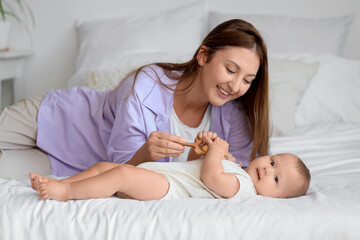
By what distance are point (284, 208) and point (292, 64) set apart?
1.27 m

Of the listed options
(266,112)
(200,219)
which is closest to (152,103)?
(266,112)

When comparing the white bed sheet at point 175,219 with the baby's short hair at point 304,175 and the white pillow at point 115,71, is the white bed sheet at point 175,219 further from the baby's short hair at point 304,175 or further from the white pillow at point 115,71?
the white pillow at point 115,71

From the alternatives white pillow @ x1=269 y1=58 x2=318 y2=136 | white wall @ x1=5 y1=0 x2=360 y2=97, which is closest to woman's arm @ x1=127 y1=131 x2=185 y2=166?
white pillow @ x1=269 y1=58 x2=318 y2=136

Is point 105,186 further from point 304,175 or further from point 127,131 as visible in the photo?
point 304,175

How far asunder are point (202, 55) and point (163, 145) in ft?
1.33

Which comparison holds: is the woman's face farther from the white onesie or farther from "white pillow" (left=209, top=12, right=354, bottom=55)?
"white pillow" (left=209, top=12, right=354, bottom=55)

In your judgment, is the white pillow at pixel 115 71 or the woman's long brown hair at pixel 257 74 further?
the white pillow at pixel 115 71

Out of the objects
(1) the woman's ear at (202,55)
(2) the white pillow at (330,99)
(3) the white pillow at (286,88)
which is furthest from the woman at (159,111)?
(2) the white pillow at (330,99)

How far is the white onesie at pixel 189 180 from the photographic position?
53.3 inches

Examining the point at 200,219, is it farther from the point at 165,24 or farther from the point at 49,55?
the point at 49,55

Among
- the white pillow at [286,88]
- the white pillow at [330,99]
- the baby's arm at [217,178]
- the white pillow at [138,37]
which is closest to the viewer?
the baby's arm at [217,178]

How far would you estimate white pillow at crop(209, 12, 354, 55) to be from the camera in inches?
105

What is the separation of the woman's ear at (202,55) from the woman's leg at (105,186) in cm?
54

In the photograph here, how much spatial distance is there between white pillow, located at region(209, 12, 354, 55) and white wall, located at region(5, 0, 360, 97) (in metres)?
0.15
